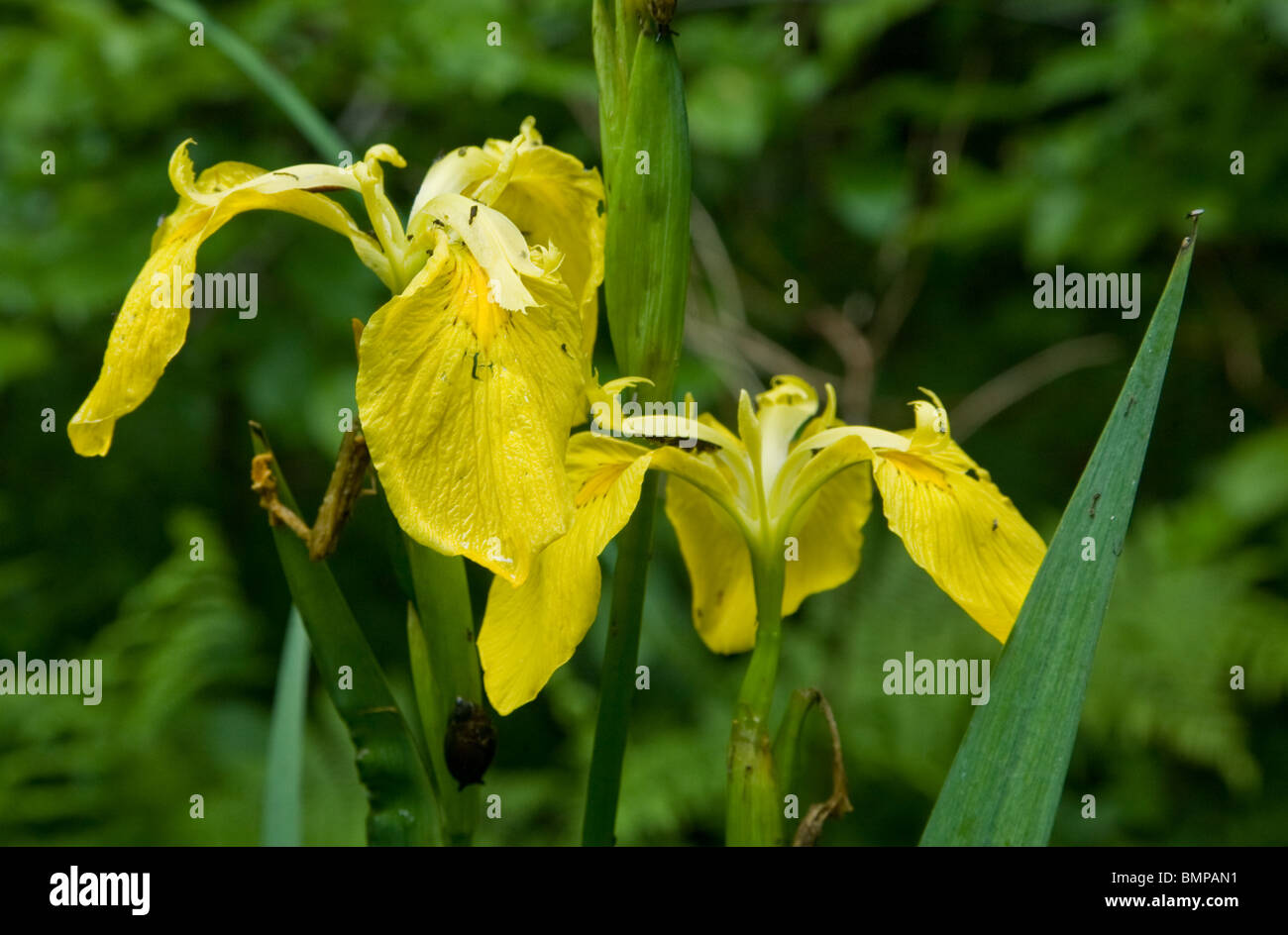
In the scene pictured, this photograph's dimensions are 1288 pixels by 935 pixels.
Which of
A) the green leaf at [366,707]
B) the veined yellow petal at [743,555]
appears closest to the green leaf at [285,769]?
the green leaf at [366,707]

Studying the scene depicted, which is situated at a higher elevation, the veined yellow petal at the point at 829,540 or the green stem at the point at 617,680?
the veined yellow petal at the point at 829,540

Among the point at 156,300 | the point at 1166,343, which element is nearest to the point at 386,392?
the point at 156,300

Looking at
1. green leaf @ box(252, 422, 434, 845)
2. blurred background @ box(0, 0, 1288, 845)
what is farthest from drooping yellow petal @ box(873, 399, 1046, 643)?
blurred background @ box(0, 0, 1288, 845)

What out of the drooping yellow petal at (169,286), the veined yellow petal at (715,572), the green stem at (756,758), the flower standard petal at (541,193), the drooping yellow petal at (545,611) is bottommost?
the green stem at (756,758)

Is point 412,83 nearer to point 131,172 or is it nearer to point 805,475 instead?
point 131,172

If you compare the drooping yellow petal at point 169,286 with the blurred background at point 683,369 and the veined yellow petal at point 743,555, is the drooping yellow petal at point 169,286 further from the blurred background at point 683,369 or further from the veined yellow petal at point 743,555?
the blurred background at point 683,369

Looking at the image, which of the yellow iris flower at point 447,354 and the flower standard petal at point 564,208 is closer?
the yellow iris flower at point 447,354

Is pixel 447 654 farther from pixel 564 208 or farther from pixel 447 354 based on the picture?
pixel 564 208
